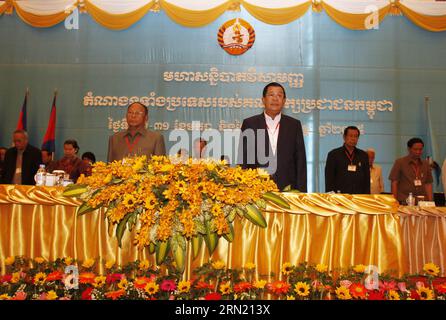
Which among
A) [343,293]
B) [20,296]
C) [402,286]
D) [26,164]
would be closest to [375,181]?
[26,164]

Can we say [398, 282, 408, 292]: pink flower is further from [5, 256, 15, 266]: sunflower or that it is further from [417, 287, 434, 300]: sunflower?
[5, 256, 15, 266]: sunflower

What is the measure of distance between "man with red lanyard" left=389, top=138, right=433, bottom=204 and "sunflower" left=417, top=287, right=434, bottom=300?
3520 mm

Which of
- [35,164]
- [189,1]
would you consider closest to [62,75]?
[189,1]

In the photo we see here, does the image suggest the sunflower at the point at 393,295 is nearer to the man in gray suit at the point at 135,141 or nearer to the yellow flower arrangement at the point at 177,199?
the yellow flower arrangement at the point at 177,199

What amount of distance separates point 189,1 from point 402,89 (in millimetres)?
3849

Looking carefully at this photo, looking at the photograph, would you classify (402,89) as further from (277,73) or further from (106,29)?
(106,29)

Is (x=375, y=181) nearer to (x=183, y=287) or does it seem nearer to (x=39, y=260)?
(x=183, y=287)

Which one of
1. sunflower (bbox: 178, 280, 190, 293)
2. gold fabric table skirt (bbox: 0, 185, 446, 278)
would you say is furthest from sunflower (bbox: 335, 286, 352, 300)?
sunflower (bbox: 178, 280, 190, 293)

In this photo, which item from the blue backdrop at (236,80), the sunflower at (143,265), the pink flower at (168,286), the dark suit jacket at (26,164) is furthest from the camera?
the blue backdrop at (236,80)

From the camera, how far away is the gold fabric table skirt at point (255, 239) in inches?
104

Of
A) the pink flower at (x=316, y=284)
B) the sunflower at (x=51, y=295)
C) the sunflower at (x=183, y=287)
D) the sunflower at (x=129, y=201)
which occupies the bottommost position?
the sunflower at (x=51, y=295)

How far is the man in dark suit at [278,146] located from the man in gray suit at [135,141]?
821 millimetres

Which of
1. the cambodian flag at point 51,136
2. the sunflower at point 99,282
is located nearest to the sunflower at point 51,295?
the sunflower at point 99,282
